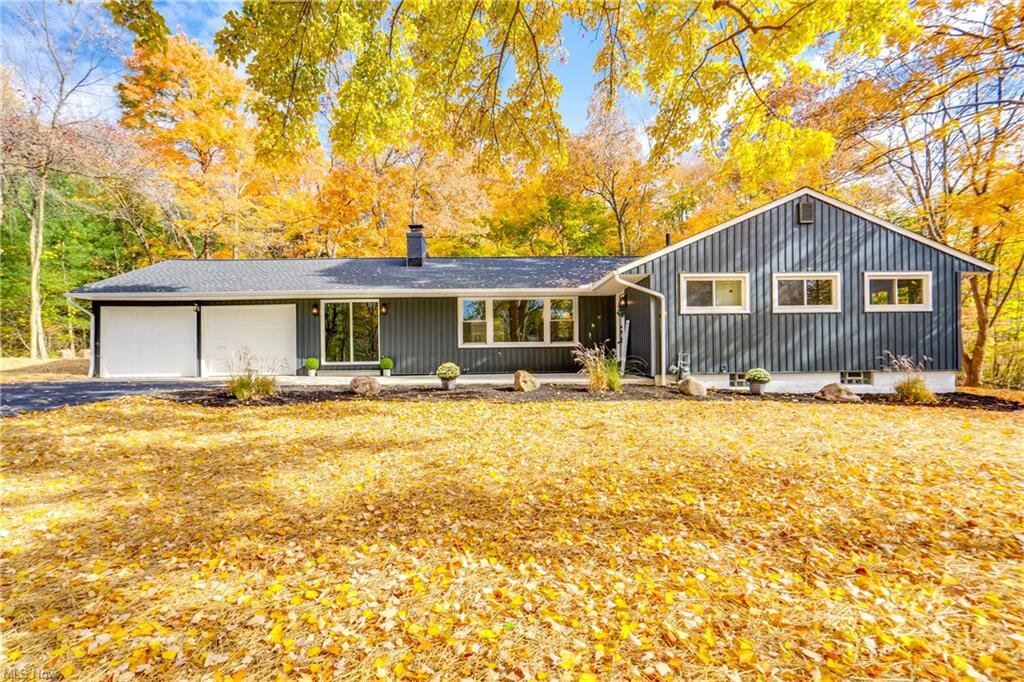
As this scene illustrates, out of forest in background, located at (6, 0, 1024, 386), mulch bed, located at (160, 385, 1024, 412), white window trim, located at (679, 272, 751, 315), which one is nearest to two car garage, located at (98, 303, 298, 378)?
mulch bed, located at (160, 385, 1024, 412)

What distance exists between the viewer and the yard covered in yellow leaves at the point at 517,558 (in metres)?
2.00

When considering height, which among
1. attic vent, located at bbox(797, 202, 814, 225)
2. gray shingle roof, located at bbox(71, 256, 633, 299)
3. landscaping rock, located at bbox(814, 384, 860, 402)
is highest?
attic vent, located at bbox(797, 202, 814, 225)

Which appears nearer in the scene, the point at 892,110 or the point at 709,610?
the point at 709,610

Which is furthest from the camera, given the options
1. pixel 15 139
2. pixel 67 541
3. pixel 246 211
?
pixel 246 211

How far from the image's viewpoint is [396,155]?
Answer: 17.6 metres

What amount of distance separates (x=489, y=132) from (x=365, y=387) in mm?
5678

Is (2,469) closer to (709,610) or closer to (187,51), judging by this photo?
(709,610)

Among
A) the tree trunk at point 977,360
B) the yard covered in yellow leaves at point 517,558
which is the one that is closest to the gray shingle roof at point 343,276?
the yard covered in yellow leaves at point 517,558

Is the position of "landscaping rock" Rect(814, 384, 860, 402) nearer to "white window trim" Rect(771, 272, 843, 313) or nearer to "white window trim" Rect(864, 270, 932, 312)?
"white window trim" Rect(771, 272, 843, 313)

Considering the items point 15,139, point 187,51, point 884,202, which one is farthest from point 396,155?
point 884,202

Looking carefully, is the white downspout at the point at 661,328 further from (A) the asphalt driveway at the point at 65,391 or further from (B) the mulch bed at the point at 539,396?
(A) the asphalt driveway at the point at 65,391

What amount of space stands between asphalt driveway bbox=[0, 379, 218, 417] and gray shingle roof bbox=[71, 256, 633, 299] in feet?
7.38

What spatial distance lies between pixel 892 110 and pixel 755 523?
22.6 ft

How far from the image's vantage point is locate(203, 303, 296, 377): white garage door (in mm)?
11523
